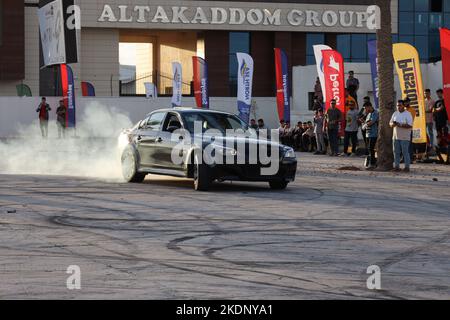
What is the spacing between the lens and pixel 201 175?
16719 millimetres

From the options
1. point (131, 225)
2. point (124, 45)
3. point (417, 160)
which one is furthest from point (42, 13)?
point (124, 45)

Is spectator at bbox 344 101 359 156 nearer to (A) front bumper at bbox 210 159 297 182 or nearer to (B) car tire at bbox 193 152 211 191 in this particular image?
(A) front bumper at bbox 210 159 297 182

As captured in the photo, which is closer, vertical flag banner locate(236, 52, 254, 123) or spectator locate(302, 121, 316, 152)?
spectator locate(302, 121, 316, 152)

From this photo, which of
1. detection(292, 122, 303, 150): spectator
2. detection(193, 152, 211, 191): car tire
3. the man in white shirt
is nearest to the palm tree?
the man in white shirt

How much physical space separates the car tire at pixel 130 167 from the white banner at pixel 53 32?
3919 mm

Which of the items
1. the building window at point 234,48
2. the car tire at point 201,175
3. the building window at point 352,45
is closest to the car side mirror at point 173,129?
the car tire at point 201,175

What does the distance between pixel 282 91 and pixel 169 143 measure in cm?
2412

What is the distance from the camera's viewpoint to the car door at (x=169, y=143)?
1756cm

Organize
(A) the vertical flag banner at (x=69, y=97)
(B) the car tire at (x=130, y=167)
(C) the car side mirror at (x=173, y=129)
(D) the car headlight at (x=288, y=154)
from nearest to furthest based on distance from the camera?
(D) the car headlight at (x=288, y=154) → (C) the car side mirror at (x=173, y=129) → (B) the car tire at (x=130, y=167) → (A) the vertical flag banner at (x=69, y=97)

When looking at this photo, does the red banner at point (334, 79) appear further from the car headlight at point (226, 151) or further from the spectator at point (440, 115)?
the car headlight at point (226, 151)

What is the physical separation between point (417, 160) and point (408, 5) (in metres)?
43.4

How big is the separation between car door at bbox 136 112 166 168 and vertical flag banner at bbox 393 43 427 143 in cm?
889

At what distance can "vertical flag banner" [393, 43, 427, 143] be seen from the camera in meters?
25.6
